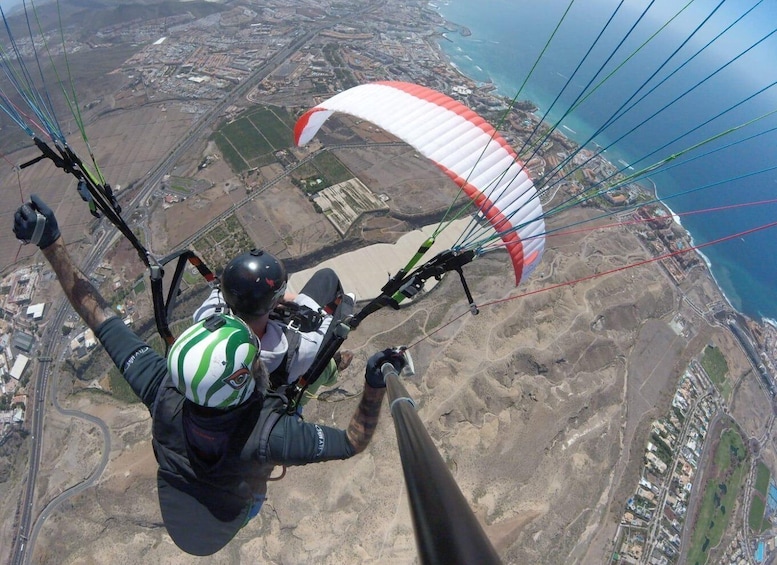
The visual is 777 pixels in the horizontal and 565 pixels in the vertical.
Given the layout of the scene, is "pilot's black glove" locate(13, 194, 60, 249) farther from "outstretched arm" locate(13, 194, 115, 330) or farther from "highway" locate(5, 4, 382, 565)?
"highway" locate(5, 4, 382, 565)

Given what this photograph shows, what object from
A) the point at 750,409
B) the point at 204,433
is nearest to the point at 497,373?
the point at 750,409

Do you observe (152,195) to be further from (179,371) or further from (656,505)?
(656,505)

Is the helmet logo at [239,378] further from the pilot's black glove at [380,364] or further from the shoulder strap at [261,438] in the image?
the pilot's black glove at [380,364]

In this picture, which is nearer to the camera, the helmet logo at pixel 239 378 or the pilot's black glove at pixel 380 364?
the helmet logo at pixel 239 378

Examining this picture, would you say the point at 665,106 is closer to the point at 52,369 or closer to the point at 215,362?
the point at 215,362

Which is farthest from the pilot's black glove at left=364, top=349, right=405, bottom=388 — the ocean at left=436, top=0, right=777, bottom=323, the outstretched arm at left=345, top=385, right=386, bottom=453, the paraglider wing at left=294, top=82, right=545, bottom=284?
the paraglider wing at left=294, top=82, right=545, bottom=284

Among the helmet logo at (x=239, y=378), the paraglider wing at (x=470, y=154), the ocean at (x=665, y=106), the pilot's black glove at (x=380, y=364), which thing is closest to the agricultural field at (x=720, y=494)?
the ocean at (x=665, y=106)

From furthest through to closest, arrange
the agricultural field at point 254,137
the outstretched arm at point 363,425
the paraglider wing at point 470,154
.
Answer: the agricultural field at point 254,137, the paraglider wing at point 470,154, the outstretched arm at point 363,425
